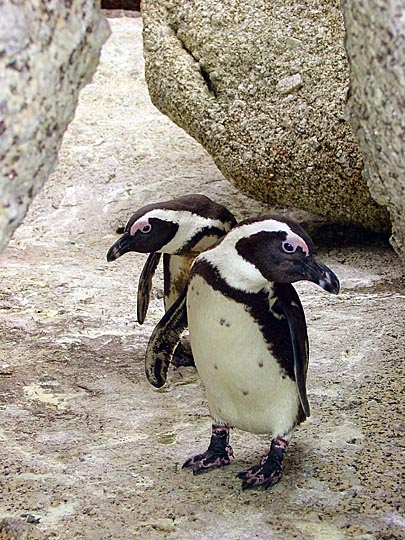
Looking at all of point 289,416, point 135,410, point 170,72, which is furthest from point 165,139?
point 289,416

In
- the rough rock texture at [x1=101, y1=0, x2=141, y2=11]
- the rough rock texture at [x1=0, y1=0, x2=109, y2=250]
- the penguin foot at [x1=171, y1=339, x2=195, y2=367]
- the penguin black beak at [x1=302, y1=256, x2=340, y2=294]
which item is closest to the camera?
the rough rock texture at [x1=0, y1=0, x2=109, y2=250]

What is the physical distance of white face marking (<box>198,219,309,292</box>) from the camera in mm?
1901

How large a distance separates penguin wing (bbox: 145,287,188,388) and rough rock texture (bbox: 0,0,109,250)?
3.00ft

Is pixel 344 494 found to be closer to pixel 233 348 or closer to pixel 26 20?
pixel 233 348

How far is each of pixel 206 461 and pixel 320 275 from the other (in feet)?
1.66

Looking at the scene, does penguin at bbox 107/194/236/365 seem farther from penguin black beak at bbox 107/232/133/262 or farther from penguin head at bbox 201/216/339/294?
penguin head at bbox 201/216/339/294

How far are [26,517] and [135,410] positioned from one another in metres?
0.63

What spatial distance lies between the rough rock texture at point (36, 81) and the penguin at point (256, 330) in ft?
2.01

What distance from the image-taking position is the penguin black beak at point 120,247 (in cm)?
230

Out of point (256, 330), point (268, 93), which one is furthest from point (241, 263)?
point (268, 93)

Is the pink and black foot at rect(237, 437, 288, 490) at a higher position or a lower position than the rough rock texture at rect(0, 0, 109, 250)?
lower

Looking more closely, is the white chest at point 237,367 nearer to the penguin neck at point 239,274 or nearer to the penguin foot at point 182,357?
the penguin neck at point 239,274

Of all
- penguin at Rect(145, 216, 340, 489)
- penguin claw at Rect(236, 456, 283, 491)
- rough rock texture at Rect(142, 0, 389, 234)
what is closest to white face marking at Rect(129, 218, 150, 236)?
penguin at Rect(145, 216, 340, 489)

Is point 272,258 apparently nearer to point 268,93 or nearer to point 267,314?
point 267,314
